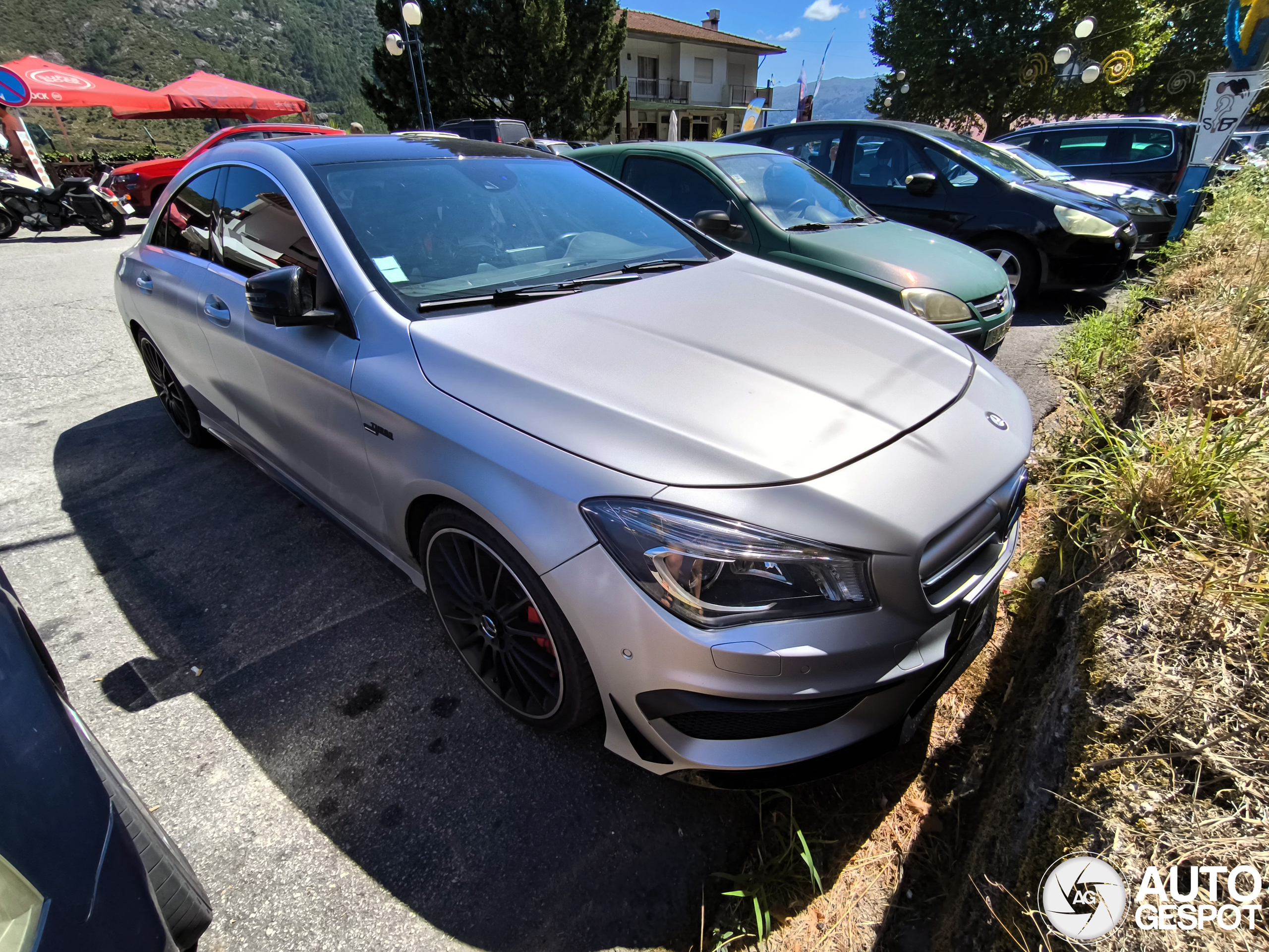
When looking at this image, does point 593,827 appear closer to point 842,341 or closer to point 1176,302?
point 842,341

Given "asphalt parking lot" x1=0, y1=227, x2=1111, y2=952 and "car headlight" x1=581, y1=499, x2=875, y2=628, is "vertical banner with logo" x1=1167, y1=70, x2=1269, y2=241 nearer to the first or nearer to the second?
"car headlight" x1=581, y1=499, x2=875, y2=628

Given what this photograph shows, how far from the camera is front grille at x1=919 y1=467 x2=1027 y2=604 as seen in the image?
1.42 metres

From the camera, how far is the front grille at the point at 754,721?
4.57 ft

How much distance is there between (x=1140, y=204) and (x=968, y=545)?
8.42 metres

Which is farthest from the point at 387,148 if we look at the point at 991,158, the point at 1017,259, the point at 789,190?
the point at 991,158

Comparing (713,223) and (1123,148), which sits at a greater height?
(1123,148)

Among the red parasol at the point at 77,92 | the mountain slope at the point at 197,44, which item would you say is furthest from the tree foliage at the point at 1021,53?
the mountain slope at the point at 197,44

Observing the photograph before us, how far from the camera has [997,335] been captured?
3.99m

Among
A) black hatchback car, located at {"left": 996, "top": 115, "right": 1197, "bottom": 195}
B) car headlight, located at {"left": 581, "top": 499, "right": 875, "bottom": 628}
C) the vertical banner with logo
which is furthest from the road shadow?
black hatchback car, located at {"left": 996, "top": 115, "right": 1197, "bottom": 195}

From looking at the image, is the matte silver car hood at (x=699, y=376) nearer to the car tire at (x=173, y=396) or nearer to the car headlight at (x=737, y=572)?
the car headlight at (x=737, y=572)

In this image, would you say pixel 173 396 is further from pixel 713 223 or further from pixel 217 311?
pixel 713 223

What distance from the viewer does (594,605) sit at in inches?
56.4

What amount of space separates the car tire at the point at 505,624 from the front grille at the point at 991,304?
3.48 meters

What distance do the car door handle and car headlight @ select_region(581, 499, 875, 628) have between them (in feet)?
7.30
